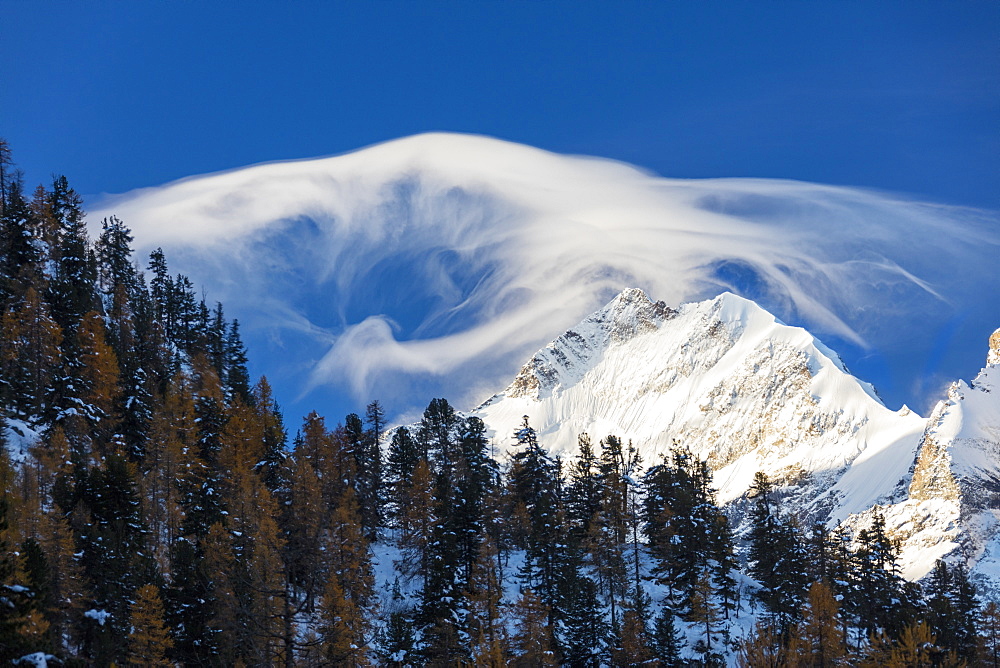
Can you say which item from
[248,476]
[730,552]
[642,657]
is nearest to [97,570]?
[248,476]

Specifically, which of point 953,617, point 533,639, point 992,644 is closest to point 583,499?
point 533,639

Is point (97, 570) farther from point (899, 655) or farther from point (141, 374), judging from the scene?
point (899, 655)

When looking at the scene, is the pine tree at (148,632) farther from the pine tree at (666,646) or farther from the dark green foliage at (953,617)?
the dark green foliage at (953,617)

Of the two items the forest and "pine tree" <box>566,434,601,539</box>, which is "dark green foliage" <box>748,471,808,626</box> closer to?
the forest

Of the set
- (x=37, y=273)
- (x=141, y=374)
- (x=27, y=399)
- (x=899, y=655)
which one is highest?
(x=37, y=273)

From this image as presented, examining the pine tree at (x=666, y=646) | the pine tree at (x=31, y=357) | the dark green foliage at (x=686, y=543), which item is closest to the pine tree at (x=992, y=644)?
the dark green foliage at (x=686, y=543)

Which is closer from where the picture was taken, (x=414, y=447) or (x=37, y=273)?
(x=37, y=273)

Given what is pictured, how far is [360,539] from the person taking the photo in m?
66.2

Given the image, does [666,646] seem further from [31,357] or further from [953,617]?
[31,357]

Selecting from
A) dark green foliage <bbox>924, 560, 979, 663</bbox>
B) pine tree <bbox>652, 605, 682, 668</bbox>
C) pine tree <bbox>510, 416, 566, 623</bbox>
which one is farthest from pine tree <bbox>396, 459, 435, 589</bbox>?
dark green foliage <bbox>924, 560, 979, 663</bbox>

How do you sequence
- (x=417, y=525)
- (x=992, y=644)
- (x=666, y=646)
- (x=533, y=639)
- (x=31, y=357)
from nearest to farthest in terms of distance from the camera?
(x=533, y=639) → (x=666, y=646) → (x=992, y=644) → (x=31, y=357) → (x=417, y=525)

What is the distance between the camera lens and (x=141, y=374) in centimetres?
8144

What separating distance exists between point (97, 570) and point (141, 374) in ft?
104

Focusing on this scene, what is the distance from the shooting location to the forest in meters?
51.9
